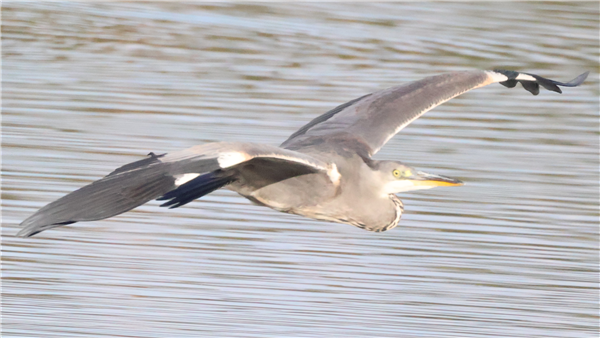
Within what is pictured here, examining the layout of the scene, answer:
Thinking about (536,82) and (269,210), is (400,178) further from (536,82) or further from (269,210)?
(269,210)

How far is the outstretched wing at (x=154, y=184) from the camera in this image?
5.55 m

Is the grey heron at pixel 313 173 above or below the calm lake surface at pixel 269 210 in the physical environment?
above

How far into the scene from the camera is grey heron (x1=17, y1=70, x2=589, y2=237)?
225 inches

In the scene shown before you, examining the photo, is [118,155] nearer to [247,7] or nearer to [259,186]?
[259,186]

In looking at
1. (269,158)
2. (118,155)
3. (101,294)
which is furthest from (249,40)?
(269,158)

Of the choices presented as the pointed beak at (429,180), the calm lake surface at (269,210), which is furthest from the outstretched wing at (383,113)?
the calm lake surface at (269,210)

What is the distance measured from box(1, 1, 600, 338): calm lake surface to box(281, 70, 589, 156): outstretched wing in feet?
3.77

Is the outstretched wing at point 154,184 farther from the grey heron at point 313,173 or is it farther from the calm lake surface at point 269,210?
the calm lake surface at point 269,210

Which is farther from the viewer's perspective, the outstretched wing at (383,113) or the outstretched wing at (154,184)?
the outstretched wing at (383,113)

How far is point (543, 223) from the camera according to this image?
32.4 ft

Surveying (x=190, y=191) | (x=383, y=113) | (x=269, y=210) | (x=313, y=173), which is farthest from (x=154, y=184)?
(x=269, y=210)

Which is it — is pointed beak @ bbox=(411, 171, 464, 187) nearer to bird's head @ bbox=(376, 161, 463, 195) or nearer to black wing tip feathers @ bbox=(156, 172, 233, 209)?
bird's head @ bbox=(376, 161, 463, 195)

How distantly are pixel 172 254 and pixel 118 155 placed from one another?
2.53m

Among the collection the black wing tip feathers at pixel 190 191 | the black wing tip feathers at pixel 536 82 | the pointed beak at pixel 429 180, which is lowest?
the pointed beak at pixel 429 180
